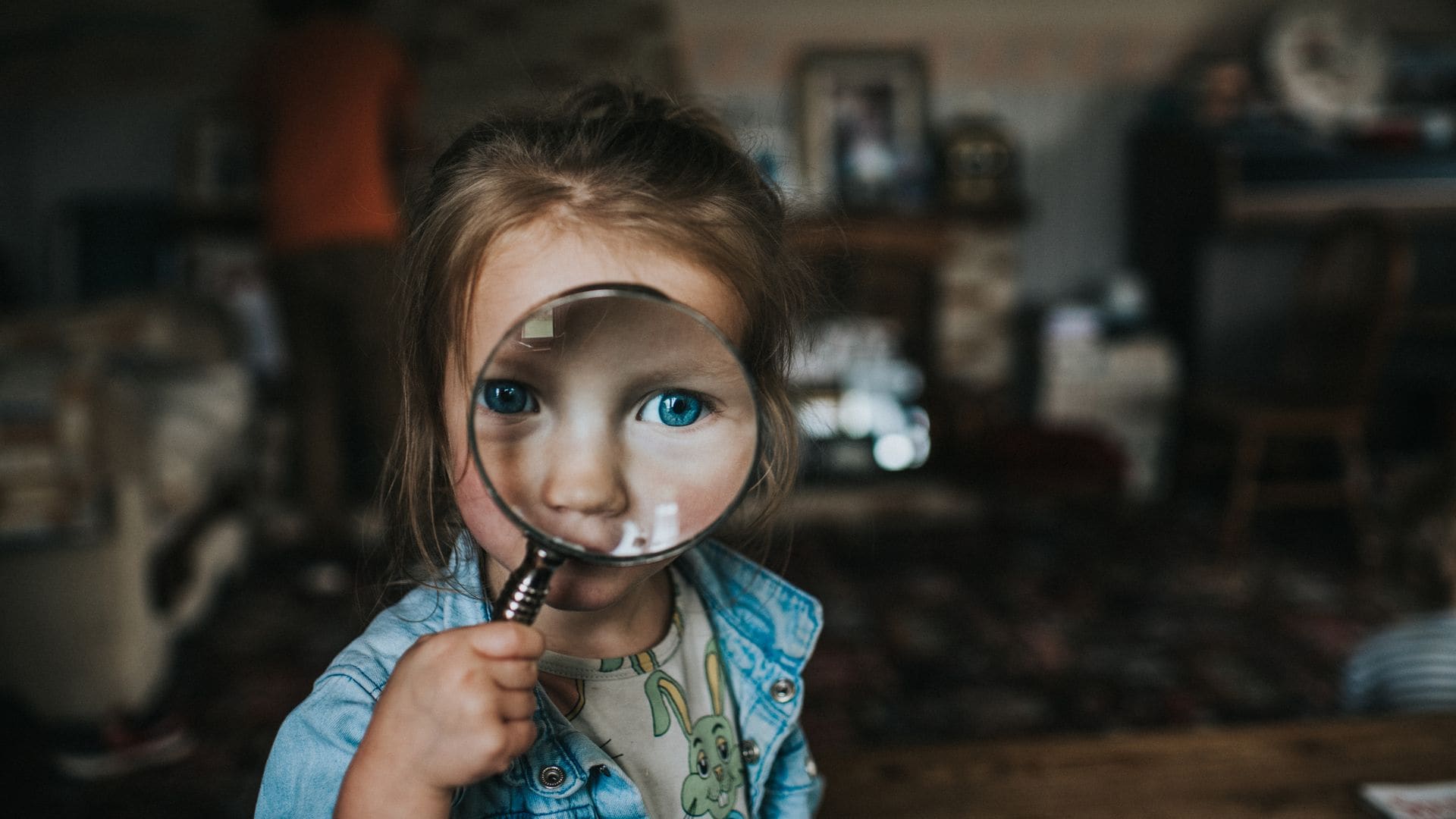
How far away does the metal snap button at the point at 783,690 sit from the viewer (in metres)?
0.64

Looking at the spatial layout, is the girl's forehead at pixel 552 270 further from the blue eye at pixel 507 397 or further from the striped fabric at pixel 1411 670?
the striped fabric at pixel 1411 670

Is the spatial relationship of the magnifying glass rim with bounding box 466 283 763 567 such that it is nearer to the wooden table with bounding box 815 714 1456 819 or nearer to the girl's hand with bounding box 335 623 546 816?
the girl's hand with bounding box 335 623 546 816

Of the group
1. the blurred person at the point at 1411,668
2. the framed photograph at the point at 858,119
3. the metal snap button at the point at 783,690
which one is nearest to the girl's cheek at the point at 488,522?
the metal snap button at the point at 783,690

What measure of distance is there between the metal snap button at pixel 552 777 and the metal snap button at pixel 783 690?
162 mm

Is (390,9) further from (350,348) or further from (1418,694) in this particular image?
(1418,694)

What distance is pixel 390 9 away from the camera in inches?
146

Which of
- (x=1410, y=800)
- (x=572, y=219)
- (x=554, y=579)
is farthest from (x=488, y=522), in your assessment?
(x=1410, y=800)

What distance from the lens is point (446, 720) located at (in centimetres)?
41

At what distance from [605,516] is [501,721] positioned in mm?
96

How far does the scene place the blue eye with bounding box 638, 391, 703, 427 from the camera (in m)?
0.47

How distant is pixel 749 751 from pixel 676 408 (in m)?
0.27

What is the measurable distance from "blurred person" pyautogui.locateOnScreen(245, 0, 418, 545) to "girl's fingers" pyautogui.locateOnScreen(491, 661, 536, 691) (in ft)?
6.30

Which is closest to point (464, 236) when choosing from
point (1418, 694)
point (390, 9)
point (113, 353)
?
point (1418, 694)

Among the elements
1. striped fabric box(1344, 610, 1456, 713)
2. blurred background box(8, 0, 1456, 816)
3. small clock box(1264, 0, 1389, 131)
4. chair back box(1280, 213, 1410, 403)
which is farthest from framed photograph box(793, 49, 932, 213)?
striped fabric box(1344, 610, 1456, 713)
